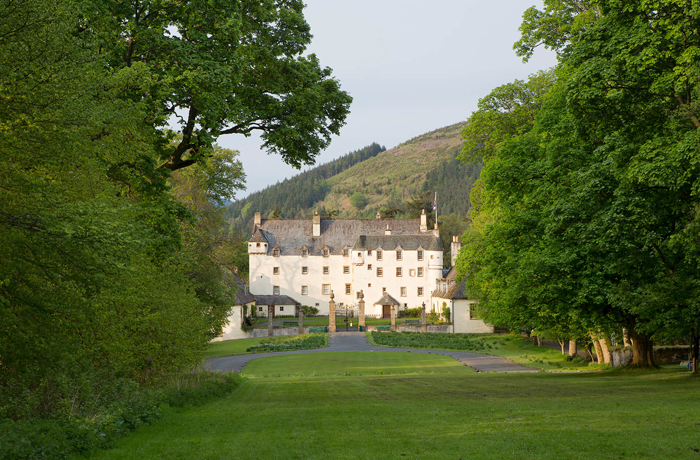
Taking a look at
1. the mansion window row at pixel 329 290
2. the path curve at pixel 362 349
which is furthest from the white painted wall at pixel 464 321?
the mansion window row at pixel 329 290

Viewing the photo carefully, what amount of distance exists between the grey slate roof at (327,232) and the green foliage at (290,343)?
28.6 m

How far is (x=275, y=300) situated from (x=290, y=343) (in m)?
28.2

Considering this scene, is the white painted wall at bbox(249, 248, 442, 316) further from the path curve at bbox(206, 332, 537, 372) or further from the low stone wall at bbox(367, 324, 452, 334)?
the path curve at bbox(206, 332, 537, 372)

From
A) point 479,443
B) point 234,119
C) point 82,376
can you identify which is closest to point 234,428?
point 82,376

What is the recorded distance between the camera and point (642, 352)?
2280cm

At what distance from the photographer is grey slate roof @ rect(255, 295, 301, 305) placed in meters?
73.9

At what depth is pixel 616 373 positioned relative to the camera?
22.0 meters

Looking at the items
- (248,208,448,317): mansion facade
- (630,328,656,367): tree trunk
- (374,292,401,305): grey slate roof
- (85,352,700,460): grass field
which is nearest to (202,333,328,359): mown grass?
(374,292,401,305): grey slate roof

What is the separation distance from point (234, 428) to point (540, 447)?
5830 millimetres

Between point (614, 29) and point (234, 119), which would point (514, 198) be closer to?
point (614, 29)

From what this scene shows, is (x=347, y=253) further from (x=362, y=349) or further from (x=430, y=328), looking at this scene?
(x=362, y=349)

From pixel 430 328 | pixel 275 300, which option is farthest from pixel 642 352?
pixel 275 300

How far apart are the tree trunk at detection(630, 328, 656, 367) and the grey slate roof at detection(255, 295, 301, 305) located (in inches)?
2169

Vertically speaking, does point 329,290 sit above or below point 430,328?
above
